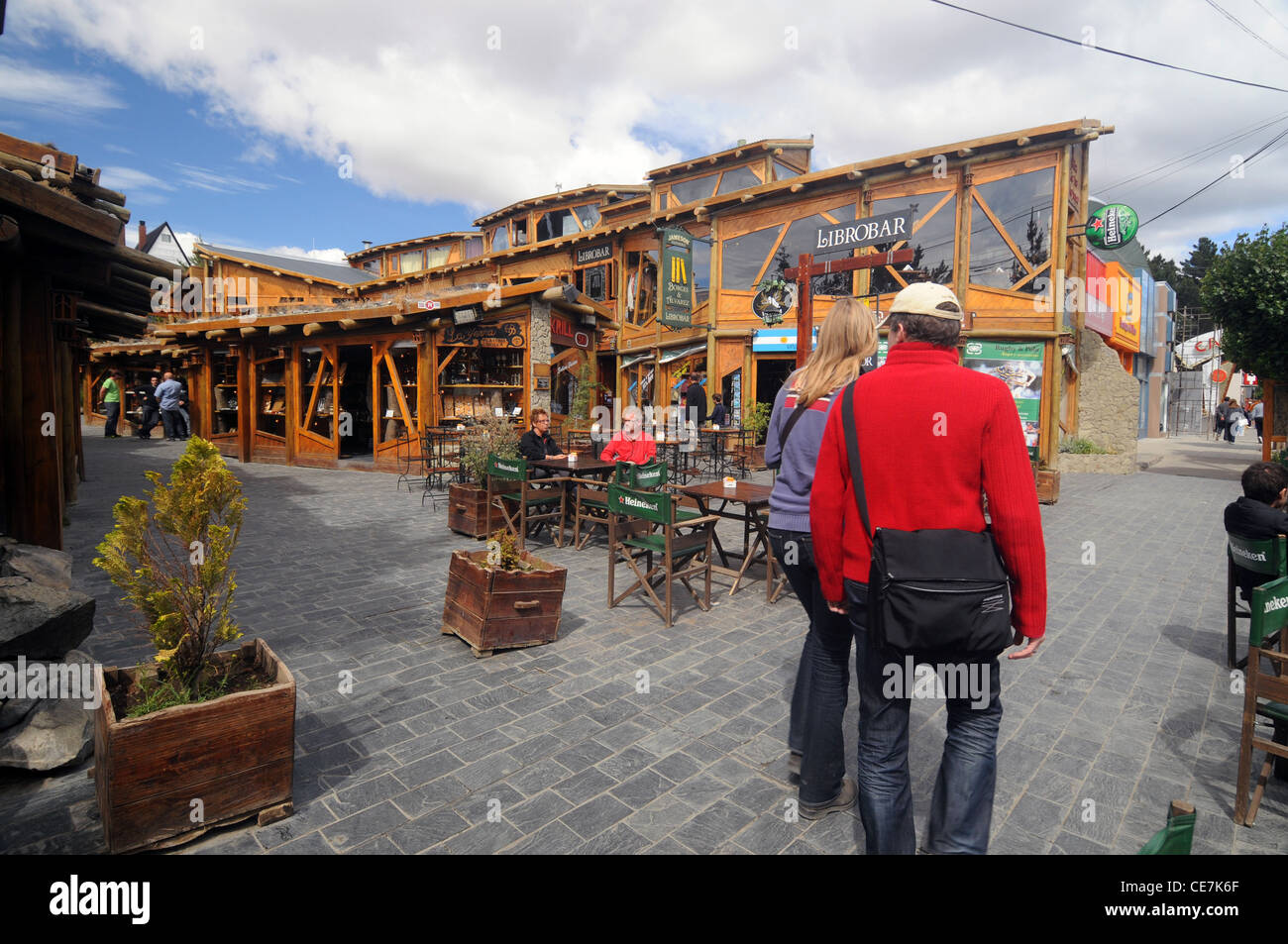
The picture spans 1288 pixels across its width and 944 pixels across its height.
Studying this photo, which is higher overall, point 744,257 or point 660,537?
point 744,257

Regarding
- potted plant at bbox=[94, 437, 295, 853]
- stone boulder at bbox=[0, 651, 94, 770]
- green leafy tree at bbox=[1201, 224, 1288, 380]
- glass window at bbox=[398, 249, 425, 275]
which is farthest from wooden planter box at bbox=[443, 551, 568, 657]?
glass window at bbox=[398, 249, 425, 275]

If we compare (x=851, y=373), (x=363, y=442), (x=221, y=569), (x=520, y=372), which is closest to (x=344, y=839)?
(x=221, y=569)

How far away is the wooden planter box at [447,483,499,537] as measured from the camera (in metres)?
7.64

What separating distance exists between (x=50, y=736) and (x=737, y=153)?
61.7ft

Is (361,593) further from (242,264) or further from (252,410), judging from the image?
(242,264)

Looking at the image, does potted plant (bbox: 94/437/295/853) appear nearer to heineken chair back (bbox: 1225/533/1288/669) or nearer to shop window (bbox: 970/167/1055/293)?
heineken chair back (bbox: 1225/533/1288/669)

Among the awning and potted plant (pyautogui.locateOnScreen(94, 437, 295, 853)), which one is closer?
potted plant (pyautogui.locateOnScreen(94, 437, 295, 853))

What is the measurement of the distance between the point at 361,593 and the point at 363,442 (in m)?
12.7

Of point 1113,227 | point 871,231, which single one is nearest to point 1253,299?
point 1113,227

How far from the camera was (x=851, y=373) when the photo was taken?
2.82m

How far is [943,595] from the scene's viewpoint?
1.84 meters

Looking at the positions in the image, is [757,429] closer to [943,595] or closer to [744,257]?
[744,257]

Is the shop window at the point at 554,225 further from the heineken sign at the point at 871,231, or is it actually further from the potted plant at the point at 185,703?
the potted plant at the point at 185,703

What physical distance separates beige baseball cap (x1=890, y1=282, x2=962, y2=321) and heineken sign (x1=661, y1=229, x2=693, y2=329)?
13.8 meters
